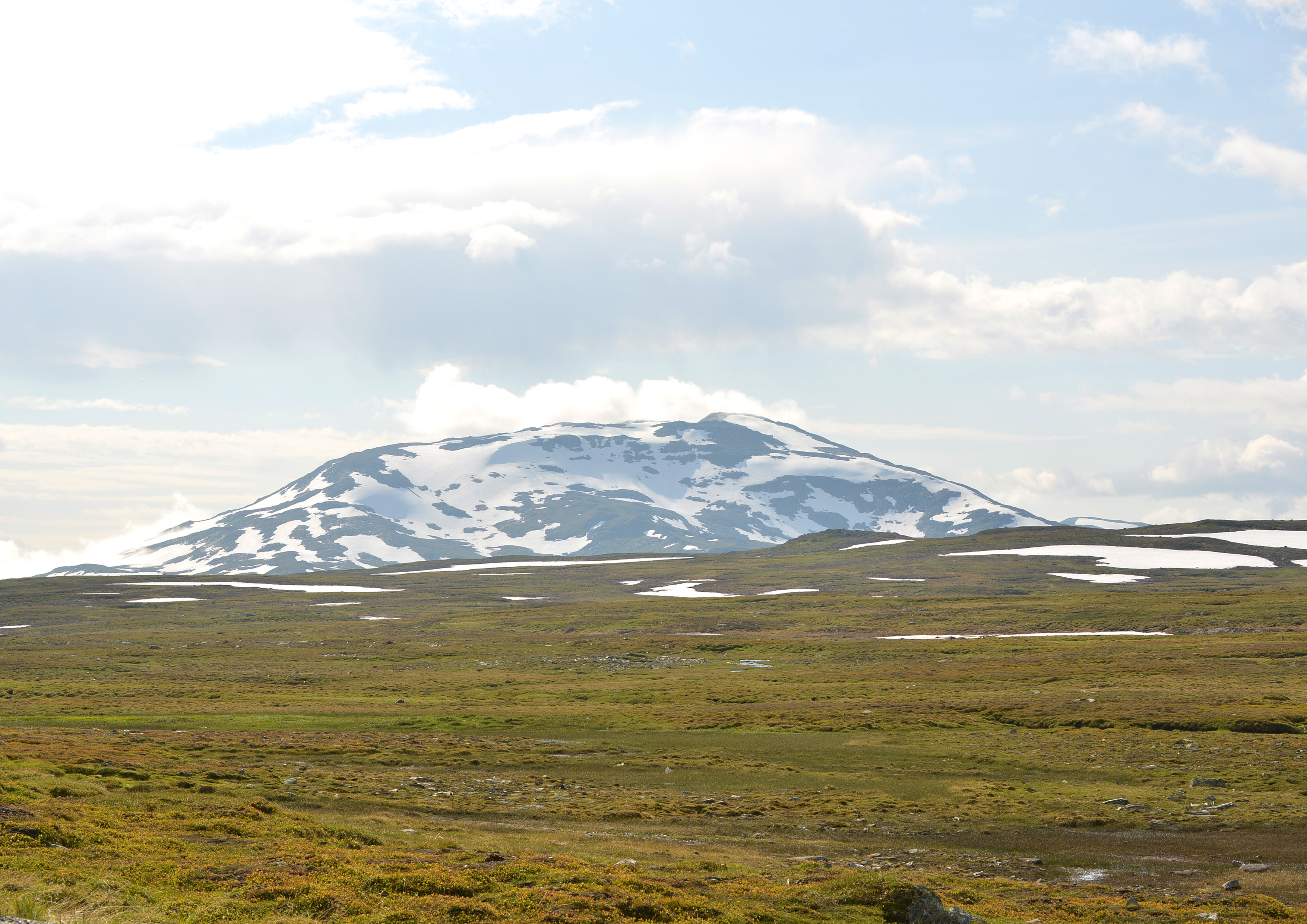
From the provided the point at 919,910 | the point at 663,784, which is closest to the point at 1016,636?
the point at 663,784

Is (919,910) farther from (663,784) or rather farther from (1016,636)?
(1016,636)

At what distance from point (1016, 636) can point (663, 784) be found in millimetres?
88150

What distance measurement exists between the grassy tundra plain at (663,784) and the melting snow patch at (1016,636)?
4.71 meters

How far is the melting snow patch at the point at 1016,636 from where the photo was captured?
114438 mm

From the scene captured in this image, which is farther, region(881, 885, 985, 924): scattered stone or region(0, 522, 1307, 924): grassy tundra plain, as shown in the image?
region(0, 522, 1307, 924): grassy tundra plain

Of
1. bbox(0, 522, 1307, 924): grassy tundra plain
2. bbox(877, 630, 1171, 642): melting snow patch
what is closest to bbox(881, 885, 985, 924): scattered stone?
bbox(0, 522, 1307, 924): grassy tundra plain

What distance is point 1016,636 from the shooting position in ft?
387

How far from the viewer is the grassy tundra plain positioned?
69.7 feet

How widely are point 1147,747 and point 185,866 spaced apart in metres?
46.3

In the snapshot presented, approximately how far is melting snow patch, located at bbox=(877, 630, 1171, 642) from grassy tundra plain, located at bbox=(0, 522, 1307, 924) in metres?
4.71

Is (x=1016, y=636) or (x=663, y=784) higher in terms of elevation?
(x=663, y=784)

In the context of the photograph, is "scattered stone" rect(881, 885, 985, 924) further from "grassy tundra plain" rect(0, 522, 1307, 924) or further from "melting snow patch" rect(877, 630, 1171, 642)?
"melting snow patch" rect(877, 630, 1171, 642)

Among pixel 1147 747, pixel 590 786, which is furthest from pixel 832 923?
pixel 1147 747

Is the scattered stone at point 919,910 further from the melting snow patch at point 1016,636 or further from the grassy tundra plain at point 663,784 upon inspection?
the melting snow patch at point 1016,636
